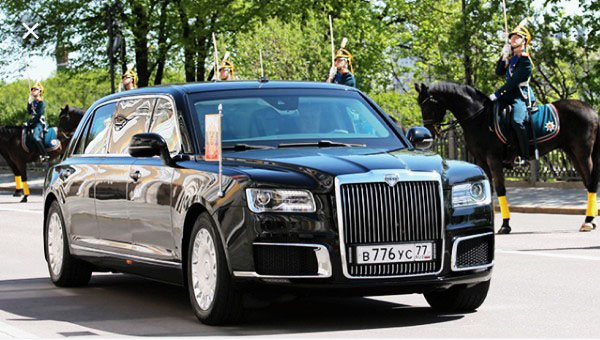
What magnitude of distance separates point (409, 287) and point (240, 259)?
117cm

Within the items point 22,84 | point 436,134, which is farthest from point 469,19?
point 22,84

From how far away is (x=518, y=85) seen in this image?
1953 centimetres

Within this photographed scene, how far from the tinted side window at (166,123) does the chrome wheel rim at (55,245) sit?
2.13 m

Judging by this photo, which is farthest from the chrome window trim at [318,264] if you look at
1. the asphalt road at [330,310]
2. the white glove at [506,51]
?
the white glove at [506,51]

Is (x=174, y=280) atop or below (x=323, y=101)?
below

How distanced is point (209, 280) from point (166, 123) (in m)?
1.94

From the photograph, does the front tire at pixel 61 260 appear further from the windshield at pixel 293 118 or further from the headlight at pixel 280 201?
the headlight at pixel 280 201

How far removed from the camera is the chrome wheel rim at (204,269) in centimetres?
916

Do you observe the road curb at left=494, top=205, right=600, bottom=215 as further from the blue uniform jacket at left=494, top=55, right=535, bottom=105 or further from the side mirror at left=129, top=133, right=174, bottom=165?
the side mirror at left=129, top=133, right=174, bottom=165

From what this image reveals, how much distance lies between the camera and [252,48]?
4909cm

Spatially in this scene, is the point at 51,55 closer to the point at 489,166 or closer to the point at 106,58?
the point at 106,58

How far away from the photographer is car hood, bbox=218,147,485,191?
888 centimetres

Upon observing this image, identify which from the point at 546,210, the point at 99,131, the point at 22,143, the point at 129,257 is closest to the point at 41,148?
the point at 22,143

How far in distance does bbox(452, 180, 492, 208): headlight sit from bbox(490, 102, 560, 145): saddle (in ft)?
34.7
